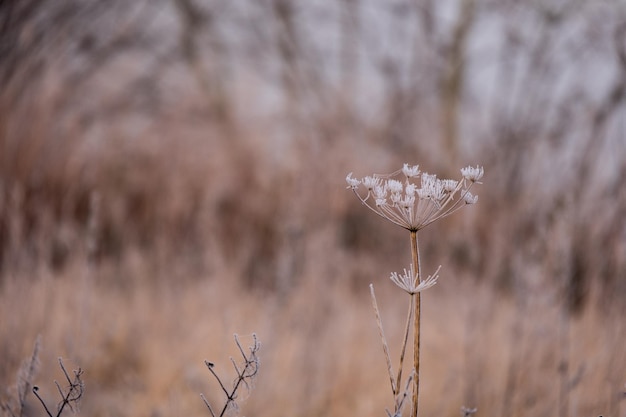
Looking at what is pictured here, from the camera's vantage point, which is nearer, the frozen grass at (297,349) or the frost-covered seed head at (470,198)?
the frost-covered seed head at (470,198)

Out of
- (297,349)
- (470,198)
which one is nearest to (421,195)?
(470,198)

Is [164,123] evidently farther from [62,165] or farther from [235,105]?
[62,165]

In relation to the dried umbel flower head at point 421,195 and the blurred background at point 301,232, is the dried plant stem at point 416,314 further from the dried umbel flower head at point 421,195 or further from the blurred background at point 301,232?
the blurred background at point 301,232

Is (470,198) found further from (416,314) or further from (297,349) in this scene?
(297,349)

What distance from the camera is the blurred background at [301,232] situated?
1896mm

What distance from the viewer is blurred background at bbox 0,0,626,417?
190 cm

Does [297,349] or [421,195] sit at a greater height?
[297,349]

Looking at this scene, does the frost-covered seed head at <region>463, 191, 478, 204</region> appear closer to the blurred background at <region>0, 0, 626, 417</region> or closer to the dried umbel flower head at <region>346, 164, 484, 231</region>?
the dried umbel flower head at <region>346, 164, 484, 231</region>

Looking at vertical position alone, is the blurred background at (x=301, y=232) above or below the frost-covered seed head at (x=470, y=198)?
above

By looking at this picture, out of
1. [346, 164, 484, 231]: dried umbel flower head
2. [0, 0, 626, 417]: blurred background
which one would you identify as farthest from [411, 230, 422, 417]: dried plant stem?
[0, 0, 626, 417]: blurred background

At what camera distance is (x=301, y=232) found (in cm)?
264

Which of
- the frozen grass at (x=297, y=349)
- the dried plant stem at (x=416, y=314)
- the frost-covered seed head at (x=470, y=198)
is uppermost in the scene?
the frozen grass at (x=297, y=349)

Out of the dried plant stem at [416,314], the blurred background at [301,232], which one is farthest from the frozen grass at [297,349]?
the dried plant stem at [416,314]

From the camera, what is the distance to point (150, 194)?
4168 mm
